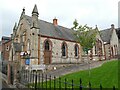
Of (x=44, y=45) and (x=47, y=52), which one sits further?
(x=47, y=52)

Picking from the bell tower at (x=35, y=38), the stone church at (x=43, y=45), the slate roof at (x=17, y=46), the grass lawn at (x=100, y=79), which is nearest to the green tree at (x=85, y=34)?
the grass lawn at (x=100, y=79)

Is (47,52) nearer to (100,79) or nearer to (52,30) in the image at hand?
(52,30)

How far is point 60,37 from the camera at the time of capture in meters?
37.3

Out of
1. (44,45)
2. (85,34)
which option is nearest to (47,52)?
(44,45)

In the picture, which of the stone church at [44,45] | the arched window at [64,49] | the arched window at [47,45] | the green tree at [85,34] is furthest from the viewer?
the arched window at [64,49]

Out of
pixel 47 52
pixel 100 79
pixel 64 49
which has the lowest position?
pixel 100 79

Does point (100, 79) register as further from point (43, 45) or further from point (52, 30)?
point (52, 30)

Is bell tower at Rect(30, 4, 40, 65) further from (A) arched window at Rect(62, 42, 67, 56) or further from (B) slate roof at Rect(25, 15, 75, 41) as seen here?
(A) arched window at Rect(62, 42, 67, 56)

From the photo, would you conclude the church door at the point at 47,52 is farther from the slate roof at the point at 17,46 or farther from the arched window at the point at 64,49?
the slate roof at the point at 17,46

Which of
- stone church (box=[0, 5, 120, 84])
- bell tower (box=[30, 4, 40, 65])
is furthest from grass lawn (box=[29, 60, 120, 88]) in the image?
bell tower (box=[30, 4, 40, 65])

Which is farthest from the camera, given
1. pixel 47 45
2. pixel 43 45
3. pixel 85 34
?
pixel 47 45

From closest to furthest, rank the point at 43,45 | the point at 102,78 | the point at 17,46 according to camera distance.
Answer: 1. the point at 102,78
2. the point at 43,45
3. the point at 17,46

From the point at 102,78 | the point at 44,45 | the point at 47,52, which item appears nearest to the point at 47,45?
the point at 44,45

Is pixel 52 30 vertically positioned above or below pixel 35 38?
above
